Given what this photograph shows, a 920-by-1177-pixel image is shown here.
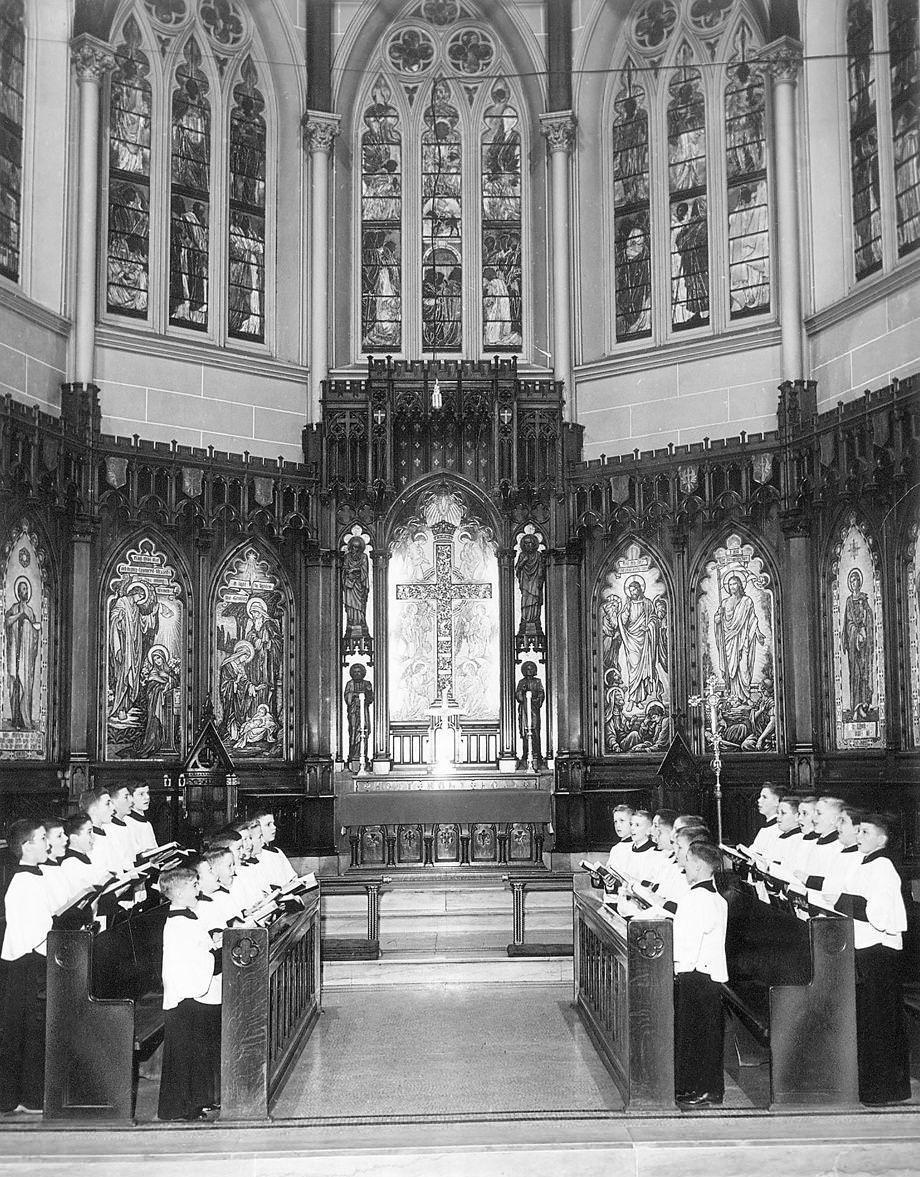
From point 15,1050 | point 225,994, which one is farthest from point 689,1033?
point 15,1050

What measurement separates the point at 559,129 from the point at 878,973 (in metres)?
13.9

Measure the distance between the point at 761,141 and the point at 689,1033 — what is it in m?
13.2

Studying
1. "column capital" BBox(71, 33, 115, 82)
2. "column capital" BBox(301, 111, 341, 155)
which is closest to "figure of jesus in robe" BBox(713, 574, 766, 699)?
"column capital" BBox(301, 111, 341, 155)

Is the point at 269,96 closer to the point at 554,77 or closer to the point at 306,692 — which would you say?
the point at 554,77

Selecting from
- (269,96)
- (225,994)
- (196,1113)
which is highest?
(269,96)

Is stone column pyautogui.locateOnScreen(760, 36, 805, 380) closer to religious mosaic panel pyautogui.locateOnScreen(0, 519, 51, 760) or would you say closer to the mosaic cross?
the mosaic cross

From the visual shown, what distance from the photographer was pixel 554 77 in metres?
19.0

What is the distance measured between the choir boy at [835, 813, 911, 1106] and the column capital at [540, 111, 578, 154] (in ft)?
43.2

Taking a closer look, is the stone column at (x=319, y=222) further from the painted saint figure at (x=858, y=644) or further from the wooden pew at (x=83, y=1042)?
the wooden pew at (x=83, y=1042)

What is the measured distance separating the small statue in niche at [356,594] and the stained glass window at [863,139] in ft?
23.6

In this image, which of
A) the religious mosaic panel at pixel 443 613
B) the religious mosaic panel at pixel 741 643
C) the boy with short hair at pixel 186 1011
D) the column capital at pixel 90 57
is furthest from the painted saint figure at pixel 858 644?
the column capital at pixel 90 57

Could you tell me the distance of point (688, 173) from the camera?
1845 cm

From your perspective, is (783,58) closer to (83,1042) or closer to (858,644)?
(858,644)

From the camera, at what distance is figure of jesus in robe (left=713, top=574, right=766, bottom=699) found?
53.1ft
